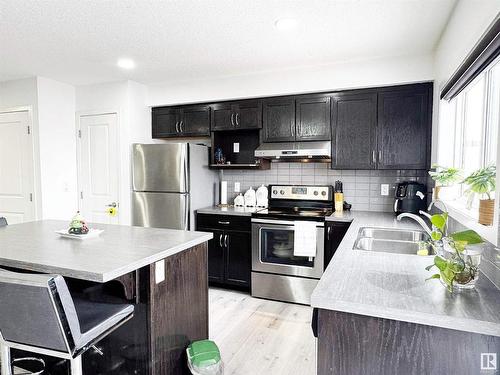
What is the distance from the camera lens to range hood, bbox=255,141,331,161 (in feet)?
10.8

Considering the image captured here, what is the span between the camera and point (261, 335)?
102 inches

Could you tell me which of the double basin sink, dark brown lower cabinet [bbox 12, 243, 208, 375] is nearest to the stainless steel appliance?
the double basin sink

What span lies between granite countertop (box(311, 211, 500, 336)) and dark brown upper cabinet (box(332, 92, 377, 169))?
5.67 ft

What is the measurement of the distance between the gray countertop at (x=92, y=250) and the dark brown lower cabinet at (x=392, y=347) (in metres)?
0.94

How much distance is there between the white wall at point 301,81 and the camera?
299 cm

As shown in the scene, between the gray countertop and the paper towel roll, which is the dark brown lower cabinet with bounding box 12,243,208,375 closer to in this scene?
the gray countertop

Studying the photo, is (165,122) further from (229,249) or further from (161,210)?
(229,249)

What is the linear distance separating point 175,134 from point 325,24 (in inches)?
90.0

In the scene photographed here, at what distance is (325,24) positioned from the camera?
2.34 metres

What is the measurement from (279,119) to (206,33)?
1291mm

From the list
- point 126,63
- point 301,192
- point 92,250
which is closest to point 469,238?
point 92,250

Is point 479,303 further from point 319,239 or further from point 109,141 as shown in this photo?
point 109,141

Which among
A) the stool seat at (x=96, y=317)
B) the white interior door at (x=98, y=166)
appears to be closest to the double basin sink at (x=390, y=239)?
the stool seat at (x=96, y=317)

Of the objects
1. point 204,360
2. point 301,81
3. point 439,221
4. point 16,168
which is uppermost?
point 301,81
